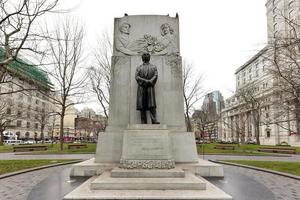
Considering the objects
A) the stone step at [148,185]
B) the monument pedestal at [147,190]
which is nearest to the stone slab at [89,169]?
the monument pedestal at [147,190]

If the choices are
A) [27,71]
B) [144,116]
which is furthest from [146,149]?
[27,71]

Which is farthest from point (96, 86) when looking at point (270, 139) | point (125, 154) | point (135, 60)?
point (270, 139)

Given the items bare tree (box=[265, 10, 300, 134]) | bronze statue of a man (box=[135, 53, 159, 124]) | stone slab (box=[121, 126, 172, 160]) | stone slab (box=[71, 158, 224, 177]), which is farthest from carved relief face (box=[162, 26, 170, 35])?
stone slab (box=[71, 158, 224, 177])

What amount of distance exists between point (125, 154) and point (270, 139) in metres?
77.9

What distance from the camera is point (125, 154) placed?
8.91 m

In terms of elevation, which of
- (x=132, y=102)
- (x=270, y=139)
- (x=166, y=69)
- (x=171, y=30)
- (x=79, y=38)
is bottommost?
(x=270, y=139)

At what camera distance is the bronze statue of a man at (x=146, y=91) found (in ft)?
33.6

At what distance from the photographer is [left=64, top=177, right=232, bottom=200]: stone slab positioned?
6062 mm

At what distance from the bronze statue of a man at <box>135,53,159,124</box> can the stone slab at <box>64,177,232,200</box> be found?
158 inches

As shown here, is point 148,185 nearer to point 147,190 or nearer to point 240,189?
point 147,190

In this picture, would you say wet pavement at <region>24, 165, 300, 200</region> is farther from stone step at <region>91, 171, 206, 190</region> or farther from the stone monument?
stone step at <region>91, 171, 206, 190</region>

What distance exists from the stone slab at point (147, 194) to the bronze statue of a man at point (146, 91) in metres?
4.01

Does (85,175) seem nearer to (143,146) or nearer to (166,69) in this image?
(143,146)

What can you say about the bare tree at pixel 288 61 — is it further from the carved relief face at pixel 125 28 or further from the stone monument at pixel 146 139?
the carved relief face at pixel 125 28
